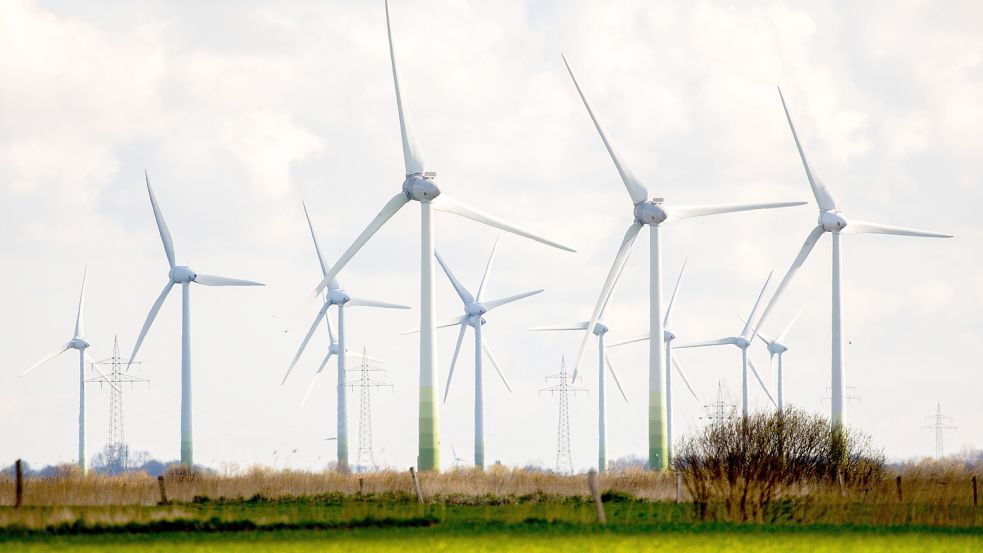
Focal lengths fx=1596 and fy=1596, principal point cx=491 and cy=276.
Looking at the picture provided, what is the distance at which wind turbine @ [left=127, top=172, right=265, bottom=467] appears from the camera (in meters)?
76.2

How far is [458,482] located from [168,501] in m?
11.7

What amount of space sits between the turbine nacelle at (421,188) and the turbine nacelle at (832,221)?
60.0ft

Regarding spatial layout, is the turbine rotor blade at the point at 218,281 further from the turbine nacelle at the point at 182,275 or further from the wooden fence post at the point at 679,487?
the wooden fence post at the point at 679,487

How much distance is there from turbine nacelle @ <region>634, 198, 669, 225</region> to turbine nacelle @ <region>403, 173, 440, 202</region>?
10.1m

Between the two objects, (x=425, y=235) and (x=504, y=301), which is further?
(x=504, y=301)

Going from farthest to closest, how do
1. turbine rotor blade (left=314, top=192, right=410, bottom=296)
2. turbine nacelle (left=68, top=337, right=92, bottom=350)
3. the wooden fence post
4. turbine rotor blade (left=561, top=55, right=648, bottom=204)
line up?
turbine nacelle (left=68, top=337, right=92, bottom=350) → turbine rotor blade (left=561, top=55, right=648, bottom=204) → turbine rotor blade (left=314, top=192, right=410, bottom=296) → the wooden fence post

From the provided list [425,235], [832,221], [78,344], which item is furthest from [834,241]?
[78,344]

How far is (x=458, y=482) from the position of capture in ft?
182

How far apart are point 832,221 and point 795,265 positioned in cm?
554

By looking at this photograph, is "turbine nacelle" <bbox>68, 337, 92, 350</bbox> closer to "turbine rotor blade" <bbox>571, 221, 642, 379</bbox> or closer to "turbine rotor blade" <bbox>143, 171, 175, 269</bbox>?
"turbine rotor blade" <bbox>143, 171, 175, 269</bbox>

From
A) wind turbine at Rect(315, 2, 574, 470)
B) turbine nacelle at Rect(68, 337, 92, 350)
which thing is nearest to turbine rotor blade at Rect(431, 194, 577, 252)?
wind turbine at Rect(315, 2, 574, 470)

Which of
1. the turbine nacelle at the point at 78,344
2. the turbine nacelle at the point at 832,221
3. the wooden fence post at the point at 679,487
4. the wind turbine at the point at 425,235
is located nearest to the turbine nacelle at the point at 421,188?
the wind turbine at the point at 425,235

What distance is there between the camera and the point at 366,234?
6309cm

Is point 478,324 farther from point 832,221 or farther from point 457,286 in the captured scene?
point 832,221
